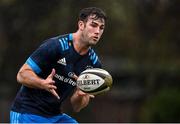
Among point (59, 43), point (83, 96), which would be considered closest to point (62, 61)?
point (59, 43)

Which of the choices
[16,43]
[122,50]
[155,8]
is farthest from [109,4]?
[122,50]

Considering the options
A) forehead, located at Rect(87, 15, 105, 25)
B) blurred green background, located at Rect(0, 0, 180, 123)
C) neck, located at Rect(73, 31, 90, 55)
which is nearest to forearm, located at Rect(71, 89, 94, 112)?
neck, located at Rect(73, 31, 90, 55)

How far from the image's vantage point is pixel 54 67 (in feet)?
25.9

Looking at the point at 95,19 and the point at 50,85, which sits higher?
the point at 95,19

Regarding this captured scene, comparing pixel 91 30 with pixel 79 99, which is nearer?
pixel 91 30

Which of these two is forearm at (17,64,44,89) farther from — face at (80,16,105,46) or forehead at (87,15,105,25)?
forehead at (87,15,105,25)

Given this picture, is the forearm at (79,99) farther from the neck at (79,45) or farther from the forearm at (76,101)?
the neck at (79,45)

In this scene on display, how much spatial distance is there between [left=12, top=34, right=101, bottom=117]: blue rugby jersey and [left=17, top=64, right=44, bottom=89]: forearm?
0.29ft

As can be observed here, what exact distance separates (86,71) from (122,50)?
15.9m

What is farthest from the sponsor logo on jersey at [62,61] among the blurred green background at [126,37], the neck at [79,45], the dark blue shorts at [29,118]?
the blurred green background at [126,37]

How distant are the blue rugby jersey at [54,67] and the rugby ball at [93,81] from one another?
151mm

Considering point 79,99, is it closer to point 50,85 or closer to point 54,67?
point 54,67

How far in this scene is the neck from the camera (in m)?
7.97

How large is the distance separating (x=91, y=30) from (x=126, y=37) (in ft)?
45.6
